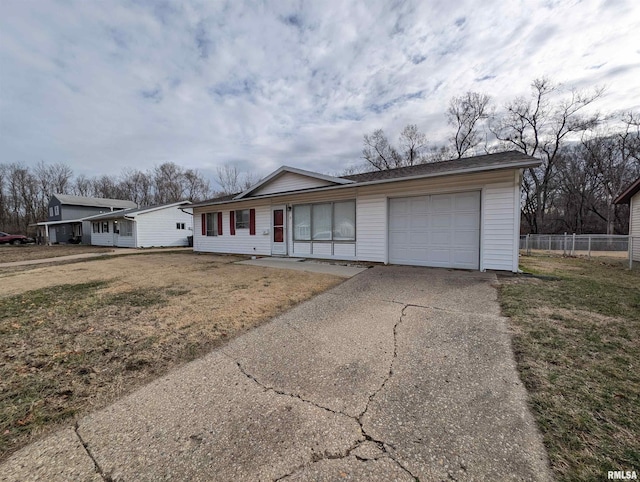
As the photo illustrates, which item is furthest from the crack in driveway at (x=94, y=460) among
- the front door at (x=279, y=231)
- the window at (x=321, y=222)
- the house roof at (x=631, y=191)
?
the house roof at (x=631, y=191)

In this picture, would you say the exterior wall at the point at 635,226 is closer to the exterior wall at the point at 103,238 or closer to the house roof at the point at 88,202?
the exterior wall at the point at 103,238

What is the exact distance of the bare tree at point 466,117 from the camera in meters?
24.7

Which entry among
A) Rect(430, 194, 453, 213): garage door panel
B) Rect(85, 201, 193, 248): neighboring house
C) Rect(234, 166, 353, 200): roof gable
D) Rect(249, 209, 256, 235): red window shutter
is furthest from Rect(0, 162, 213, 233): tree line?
Rect(430, 194, 453, 213): garage door panel

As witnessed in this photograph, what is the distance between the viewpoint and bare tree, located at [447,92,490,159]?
2469 centimetres

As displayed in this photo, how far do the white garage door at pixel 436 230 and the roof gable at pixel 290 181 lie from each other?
7.55 feet

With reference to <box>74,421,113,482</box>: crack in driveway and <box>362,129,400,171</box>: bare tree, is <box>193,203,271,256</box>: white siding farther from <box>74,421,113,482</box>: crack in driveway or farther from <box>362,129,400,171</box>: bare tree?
<box>362,129,400,171</box>: bare tree

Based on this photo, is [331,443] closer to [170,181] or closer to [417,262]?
[417,262]

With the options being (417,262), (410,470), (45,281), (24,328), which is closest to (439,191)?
(417,262)

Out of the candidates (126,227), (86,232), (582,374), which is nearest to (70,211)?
(86,232)

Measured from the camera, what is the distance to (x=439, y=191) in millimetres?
7891

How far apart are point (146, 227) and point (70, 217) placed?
17.9 meters

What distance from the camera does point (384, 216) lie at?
8.77 metres

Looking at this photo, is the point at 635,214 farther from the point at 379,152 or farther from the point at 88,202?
the point at 88,202

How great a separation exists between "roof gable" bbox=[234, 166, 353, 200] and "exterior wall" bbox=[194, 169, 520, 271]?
1.10ft
